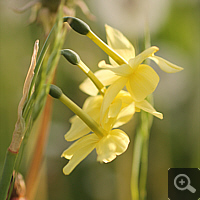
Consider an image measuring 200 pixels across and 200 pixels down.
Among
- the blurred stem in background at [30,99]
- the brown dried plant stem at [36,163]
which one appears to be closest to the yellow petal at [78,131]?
the blurred stem in background at [30,99]

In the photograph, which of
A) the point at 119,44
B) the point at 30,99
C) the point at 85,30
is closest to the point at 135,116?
the point at 119,44

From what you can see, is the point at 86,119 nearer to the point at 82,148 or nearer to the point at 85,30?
the point at 82,148

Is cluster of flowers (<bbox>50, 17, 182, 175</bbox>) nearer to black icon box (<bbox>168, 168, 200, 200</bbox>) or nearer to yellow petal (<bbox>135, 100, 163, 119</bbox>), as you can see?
yellow petal (<bbox>135, 100, 163, 119</bbox>)

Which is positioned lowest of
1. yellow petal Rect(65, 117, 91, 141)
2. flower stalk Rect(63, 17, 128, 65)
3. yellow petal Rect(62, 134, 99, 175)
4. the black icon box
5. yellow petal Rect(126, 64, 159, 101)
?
the black icon box

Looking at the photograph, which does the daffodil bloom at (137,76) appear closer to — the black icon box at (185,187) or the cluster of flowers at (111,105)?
the cluster of flowers at (111,105)

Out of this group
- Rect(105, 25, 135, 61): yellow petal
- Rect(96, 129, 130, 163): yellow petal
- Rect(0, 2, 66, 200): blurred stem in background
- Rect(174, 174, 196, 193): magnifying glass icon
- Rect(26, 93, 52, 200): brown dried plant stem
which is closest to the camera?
Rect(0, 2, 66, 200): blurred stem in background

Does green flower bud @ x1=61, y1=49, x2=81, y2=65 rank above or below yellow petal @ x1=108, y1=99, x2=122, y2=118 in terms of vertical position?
above

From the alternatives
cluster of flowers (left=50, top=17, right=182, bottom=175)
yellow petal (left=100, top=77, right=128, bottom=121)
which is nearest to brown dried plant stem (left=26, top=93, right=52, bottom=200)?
cluster of flowers (left=50, top=17, right=182, bottom=175)
